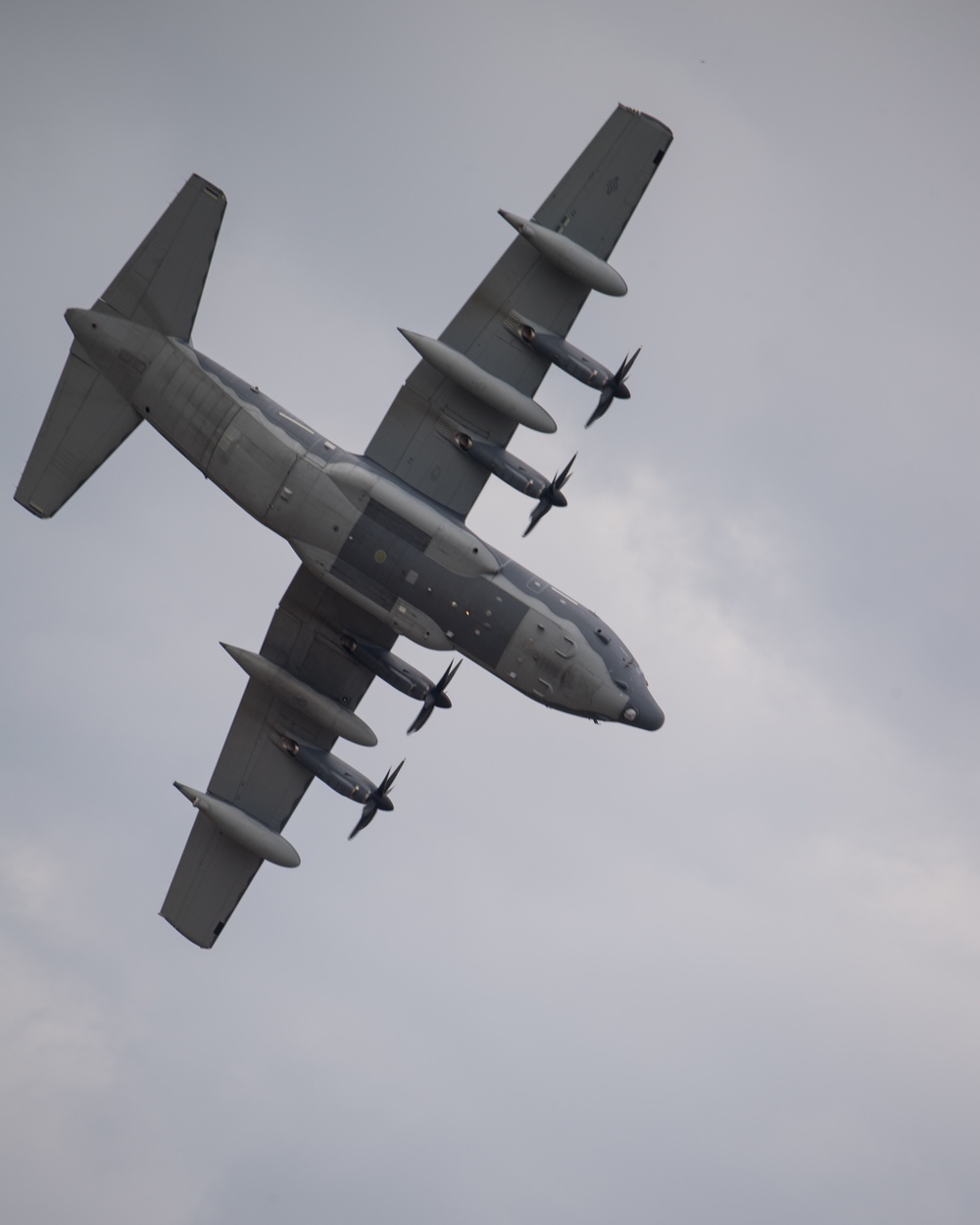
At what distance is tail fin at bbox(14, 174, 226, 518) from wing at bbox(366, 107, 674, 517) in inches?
299

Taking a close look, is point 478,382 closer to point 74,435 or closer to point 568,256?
point 568,256

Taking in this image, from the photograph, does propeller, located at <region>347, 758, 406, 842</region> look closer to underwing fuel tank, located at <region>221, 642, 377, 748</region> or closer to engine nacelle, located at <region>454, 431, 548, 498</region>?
underwing fuel tank, located at <region>221, 642, 377, 748</region>

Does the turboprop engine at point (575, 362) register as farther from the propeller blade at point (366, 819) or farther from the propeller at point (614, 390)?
the propeller blade at point (366, 819)

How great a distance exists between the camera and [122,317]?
150 feet

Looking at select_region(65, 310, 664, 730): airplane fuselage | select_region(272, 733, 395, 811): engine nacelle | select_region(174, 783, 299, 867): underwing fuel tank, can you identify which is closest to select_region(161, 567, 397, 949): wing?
select_region(272, 733, 395, 811): engine nacelle

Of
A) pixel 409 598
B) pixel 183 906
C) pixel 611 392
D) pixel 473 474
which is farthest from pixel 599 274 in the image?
pixel 183 906

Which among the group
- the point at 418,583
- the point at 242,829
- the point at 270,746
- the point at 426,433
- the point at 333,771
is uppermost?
the point at 426,433

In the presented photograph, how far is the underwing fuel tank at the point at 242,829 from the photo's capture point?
51625 mm

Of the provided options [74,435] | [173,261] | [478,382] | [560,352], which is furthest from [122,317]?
[560,352]

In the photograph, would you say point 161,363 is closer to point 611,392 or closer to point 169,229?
point 169,229

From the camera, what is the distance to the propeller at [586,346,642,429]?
147 ft

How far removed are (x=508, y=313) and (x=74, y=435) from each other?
569 inches

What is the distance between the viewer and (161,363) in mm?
45875

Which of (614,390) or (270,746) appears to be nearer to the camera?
(614,390)
